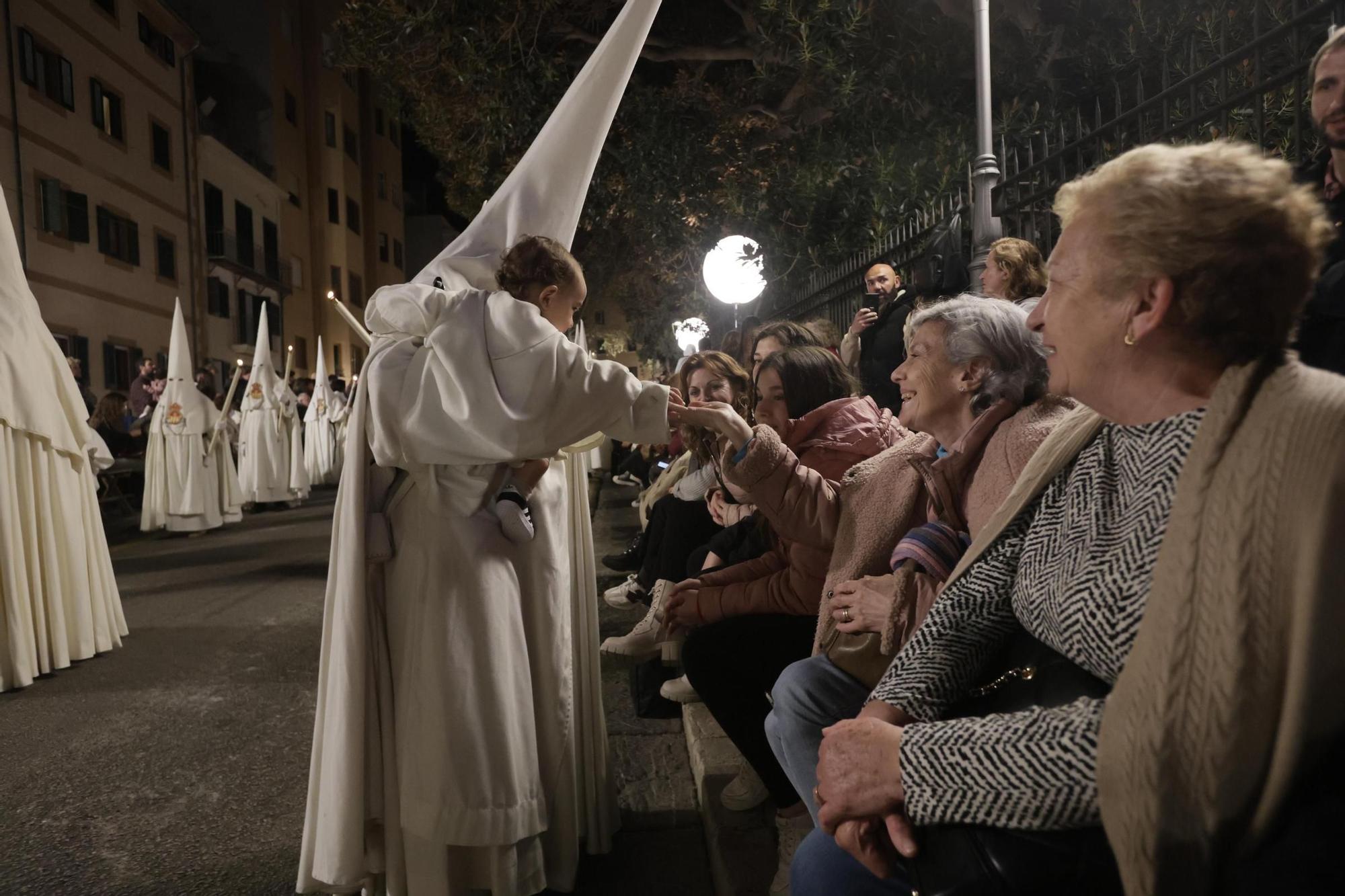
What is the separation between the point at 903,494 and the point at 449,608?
1273mm

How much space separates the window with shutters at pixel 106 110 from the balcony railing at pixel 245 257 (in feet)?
17.1

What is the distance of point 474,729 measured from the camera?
2461 mm

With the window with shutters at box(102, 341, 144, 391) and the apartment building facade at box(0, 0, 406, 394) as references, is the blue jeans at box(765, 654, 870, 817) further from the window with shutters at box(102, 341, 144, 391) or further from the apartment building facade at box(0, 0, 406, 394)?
the window with shutters at box(102, 341, 144, 391)

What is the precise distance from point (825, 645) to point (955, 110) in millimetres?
6484

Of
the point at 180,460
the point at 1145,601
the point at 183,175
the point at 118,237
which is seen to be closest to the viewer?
the point at 1145,601

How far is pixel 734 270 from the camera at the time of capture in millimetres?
8547

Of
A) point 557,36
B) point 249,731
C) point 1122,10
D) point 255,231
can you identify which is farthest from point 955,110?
point 255,231

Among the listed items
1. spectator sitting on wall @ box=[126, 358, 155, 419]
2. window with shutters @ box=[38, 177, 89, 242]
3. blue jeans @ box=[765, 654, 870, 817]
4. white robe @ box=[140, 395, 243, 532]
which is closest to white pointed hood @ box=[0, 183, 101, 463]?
blue jeans @ box=[765, 654, 870, 817]

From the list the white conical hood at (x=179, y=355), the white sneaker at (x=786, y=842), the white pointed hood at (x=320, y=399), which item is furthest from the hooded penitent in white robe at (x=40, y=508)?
the white pointed hood at (x=320, y=399)

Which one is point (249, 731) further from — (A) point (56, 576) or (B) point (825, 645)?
(B) point (825, 645)

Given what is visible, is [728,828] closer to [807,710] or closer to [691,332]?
[807,710]

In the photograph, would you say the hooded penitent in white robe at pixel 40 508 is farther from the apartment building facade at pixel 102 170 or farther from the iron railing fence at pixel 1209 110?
the apartment building facade at pixel 102 170

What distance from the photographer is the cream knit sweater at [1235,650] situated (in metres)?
1.09

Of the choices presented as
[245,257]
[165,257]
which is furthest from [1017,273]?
[245,257]
